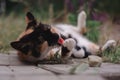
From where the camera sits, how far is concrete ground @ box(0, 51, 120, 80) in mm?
3412

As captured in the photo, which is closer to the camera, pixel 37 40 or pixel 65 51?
pixel 37 40

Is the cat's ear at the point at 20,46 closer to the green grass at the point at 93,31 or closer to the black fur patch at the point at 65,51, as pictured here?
the black fur patch at the point at 65,51

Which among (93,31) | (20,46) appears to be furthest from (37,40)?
(93,31)

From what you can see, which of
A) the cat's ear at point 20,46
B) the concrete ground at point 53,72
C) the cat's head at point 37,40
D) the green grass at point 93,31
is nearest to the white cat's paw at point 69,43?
the cat's head at point 37,40

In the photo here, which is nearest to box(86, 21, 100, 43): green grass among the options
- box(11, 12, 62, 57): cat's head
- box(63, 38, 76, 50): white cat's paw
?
box(63, 38, 76, 50): white cat's paw

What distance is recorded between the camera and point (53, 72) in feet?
11.9

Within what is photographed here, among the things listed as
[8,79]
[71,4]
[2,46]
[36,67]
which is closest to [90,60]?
[36,67]

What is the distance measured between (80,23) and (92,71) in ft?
4.81

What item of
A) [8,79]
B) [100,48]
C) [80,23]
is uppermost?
[80,23]

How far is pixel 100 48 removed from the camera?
4594 millimetres

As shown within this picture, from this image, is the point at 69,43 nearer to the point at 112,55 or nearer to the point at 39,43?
Result: the point at 39,43

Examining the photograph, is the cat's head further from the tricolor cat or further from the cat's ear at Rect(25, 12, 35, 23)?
the cat's ear at Rect(25, 12, 35, 23)

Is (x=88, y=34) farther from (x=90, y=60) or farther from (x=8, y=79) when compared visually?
(x=8, y=79)

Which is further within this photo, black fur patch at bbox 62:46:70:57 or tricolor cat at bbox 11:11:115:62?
black fur patch at bbox 62:46:70:57
